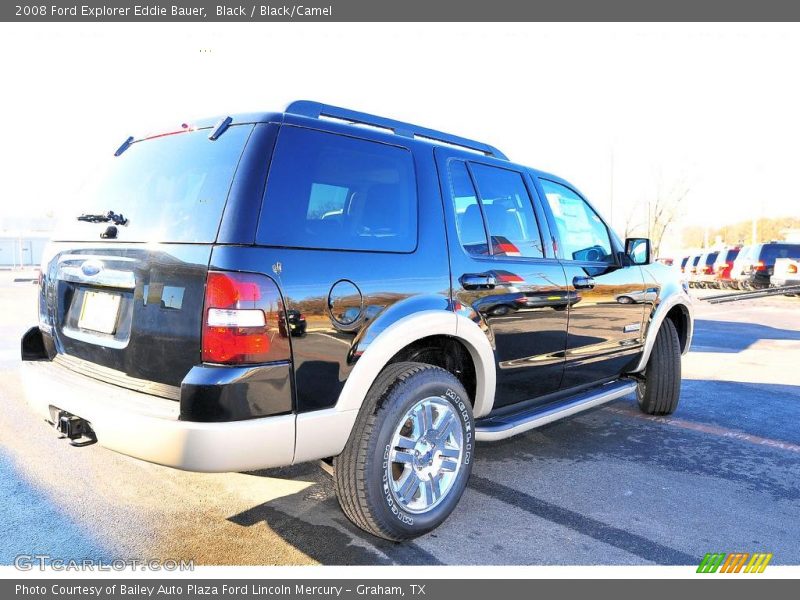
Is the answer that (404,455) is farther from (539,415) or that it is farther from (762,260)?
(762,260)

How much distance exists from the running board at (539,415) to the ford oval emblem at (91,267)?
2.06 metres

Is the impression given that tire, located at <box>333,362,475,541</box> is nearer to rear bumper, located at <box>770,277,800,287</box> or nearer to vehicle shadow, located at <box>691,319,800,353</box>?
vehicle shadow, located at <box>691,319,800,353</box>

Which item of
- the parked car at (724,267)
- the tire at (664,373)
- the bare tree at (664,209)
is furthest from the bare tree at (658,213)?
the tire at (664,373)

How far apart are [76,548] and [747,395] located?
19.5 feet

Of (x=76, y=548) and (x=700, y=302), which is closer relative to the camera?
(x=76, y=548)

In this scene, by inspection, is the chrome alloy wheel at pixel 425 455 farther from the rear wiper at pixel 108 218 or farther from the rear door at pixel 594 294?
the rear wiper at pixel 108 218

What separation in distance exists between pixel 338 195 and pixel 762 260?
21.7m

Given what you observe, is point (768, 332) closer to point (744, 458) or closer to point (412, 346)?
point (744, 458)

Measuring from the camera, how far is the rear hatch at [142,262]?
96.4 inches

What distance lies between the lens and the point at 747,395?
607cm

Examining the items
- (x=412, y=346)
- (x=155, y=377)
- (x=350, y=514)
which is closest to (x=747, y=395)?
(x=412, y=346)

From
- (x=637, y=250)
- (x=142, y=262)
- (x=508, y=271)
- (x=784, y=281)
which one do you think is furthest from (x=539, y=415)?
(x=784, y=281)

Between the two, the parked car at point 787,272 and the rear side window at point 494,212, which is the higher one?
the rear side window at point 494,212

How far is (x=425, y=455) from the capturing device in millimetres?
3012
